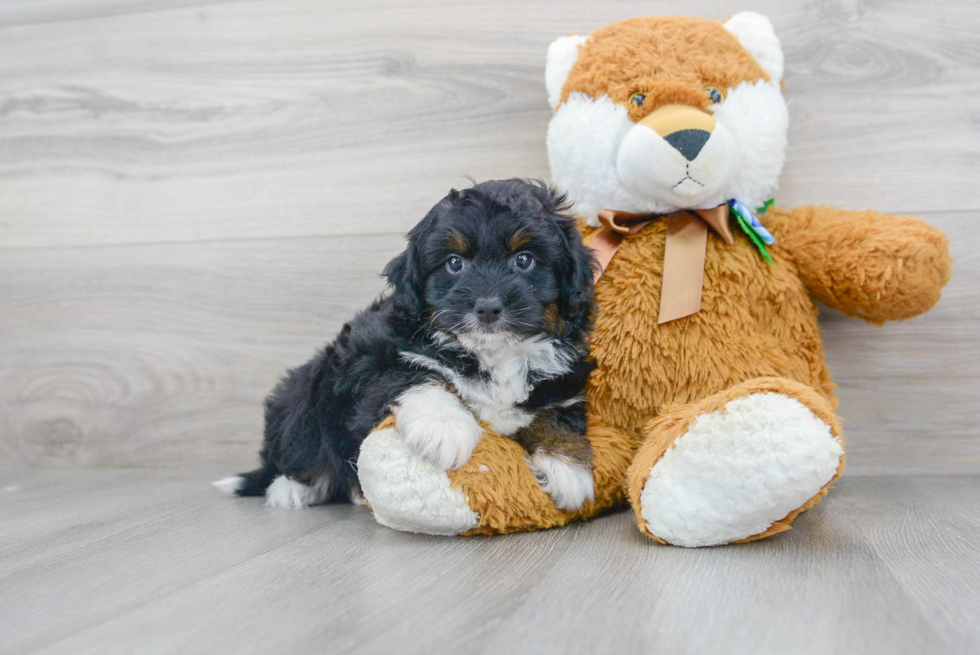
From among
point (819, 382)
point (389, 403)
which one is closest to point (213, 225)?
point (389, 403)

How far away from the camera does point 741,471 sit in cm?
115

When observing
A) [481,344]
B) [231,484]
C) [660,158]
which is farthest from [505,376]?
[231,484]

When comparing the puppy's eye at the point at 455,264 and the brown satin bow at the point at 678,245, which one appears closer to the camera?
the puppy's eye at the point at 455,264

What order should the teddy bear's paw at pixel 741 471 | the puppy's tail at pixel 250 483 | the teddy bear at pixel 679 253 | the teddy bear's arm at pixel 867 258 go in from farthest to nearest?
the puppy's tail at pixel 250 483 → the teddy bear's arm at pixel 867 258 → the teddy bear at pixel 679 253 → the teddy bear's paw at pixel 741 471

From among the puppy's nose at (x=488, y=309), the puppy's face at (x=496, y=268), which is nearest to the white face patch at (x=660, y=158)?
the puppy's face at (x=496, y=268)

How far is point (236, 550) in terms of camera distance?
1.32 metres

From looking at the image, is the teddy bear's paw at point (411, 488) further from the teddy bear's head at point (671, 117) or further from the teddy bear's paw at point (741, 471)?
the teddy bear's head at point (671, 117)

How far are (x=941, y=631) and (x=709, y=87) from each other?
1.07m

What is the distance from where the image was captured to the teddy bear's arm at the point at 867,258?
1472mm

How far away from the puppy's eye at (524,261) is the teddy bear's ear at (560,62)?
529mm

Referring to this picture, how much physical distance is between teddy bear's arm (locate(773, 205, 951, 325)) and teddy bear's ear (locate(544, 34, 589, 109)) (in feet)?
1.86

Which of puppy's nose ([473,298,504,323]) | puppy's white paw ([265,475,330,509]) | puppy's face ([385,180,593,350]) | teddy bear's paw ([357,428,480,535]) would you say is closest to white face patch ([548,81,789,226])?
puppy's face ([385,180,593,350])

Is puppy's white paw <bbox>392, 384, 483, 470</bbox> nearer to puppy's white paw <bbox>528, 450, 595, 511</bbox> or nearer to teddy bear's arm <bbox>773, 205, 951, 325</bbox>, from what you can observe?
puppy's white paw <bbox>528, 450, 595, 511</bbox>

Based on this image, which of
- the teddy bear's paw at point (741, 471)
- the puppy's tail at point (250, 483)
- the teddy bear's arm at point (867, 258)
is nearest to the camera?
the teddy bear's paw at point (741, 471)
